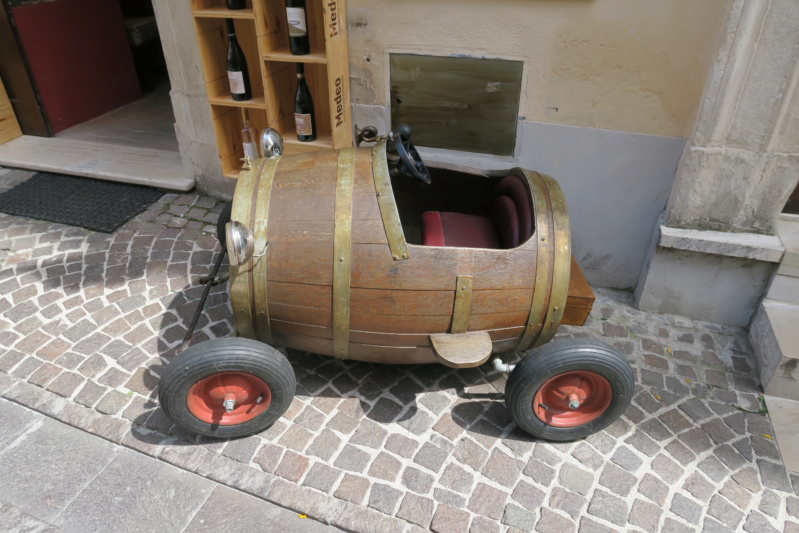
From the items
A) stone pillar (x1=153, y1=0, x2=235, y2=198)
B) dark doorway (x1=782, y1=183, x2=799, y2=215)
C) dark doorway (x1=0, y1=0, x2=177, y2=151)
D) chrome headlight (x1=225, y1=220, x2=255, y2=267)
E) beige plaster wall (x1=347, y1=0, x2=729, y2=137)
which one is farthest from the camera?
dark doorway (x1=0, y1=0, x2=177, y2=151)

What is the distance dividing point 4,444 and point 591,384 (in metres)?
3.42

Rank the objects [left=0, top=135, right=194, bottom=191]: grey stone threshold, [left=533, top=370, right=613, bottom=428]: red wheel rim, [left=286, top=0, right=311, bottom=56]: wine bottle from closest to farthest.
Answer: [left=533, top=370, right=613, bottom=428]: red wheel rim
[left=286, top=0, right=311, bottom=56]: wine bottle
[left=0, top=135, right=194, bottom=191]: grey stone threshold

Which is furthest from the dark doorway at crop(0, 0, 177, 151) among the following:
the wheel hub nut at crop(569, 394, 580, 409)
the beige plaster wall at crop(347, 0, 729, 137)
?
the wheel hub nut at crop(569, 394, 580, 409)

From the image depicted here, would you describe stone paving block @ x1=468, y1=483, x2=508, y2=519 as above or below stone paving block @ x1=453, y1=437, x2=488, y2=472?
below

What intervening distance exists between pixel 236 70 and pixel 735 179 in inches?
154

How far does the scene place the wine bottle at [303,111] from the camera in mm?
4590

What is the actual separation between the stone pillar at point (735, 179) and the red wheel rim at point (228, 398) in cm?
292

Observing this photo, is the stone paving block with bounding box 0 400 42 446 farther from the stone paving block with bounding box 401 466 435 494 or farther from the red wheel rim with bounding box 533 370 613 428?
the red wheel rim with bounding box 533 370 613 428

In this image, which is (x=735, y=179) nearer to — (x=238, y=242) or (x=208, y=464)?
(x=238, y=242)

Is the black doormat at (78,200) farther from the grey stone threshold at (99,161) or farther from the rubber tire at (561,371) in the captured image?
the rubber tire at (561,371)

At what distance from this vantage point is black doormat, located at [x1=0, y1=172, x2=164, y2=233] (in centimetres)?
524

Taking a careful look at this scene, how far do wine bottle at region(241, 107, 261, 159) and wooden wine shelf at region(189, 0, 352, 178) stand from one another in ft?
0.19

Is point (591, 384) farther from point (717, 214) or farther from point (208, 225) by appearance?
point (208, 225)

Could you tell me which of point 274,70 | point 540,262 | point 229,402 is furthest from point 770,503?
point 274,70
